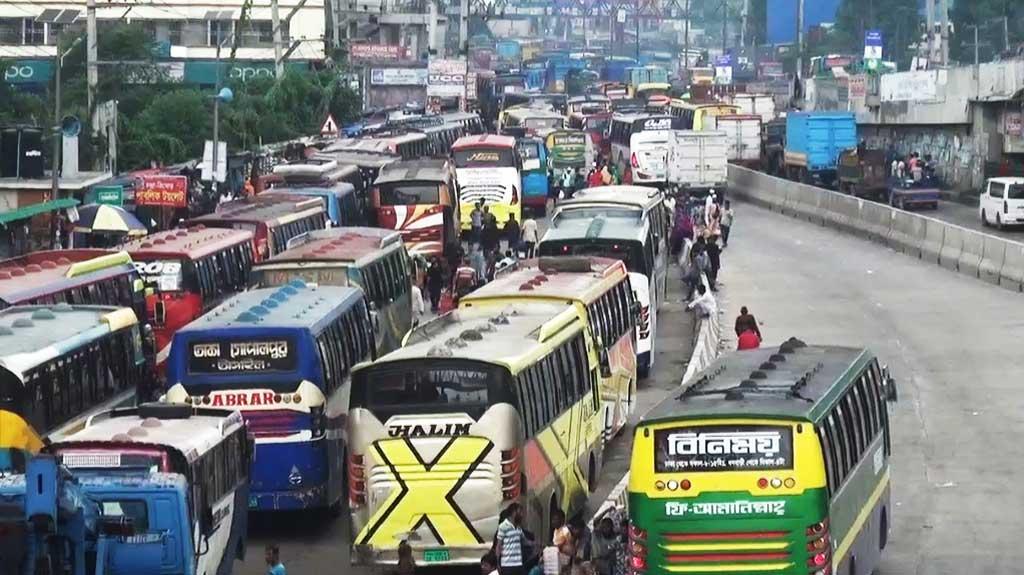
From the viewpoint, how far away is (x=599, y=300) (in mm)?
29609

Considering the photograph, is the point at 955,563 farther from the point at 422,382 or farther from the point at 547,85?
the point at 547,85

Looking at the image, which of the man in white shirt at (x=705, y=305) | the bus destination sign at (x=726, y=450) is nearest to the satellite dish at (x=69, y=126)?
the man in white shirt at (x=705, y=305)

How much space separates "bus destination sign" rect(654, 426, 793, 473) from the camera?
59.7ft

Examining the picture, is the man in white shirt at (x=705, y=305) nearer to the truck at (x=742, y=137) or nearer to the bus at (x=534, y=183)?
the bus at (x=534, y=183)

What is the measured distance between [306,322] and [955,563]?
723cm

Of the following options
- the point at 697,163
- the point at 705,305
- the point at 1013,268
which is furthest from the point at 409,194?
the point at 697,163

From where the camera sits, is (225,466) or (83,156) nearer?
(225,466)

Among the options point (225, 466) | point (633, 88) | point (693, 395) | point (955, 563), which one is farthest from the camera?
point (633, 88)

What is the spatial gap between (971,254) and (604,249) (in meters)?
15.5

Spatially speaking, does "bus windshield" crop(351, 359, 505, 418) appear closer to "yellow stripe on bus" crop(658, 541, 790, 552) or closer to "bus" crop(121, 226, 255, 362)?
"yellow stripe on bus" crop(658, 541, 790, 552)

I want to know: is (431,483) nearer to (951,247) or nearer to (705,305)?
(705,305)

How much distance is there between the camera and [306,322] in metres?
25.2

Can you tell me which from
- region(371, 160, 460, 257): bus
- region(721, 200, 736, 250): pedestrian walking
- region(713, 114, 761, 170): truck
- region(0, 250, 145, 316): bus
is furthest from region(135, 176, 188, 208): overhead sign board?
region(713, 114, 761, 170): truck

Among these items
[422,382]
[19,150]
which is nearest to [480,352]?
[422,382]
